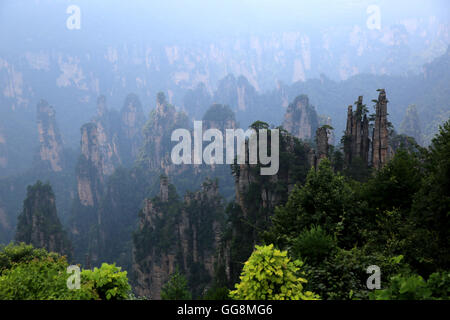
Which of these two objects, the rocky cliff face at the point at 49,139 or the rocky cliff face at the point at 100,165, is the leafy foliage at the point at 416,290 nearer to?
the rocky cliff face at the point at 100,165

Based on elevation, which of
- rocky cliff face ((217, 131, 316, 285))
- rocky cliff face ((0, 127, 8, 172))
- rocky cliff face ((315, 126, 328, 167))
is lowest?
rocky cliff face ((217, 131, 316, 285))

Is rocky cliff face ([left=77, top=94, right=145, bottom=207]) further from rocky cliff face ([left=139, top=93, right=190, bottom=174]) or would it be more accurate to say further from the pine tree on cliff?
the pine tree on cliff

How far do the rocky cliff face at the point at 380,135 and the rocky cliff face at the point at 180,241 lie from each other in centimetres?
2135

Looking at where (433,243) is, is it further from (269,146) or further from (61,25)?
(61,25)

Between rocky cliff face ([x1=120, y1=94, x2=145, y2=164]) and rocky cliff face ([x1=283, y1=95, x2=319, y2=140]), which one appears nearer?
rocky cliff face ([x1=283, y1=95, x2=319, y2=140])

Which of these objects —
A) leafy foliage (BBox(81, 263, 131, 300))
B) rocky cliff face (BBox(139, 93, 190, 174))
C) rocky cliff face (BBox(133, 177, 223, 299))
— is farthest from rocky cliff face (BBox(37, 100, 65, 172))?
leafy foliage (BBox(81, 263, 131, 300))

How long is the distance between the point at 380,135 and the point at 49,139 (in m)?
106

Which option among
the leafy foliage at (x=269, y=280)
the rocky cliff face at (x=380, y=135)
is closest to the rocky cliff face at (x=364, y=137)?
the rocky cliff face at (x=380, y=135)

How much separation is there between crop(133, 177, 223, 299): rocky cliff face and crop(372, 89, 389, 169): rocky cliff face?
2135 cm

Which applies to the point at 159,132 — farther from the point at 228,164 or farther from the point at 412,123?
the point at 412,123

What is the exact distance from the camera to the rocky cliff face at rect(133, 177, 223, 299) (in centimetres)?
4003

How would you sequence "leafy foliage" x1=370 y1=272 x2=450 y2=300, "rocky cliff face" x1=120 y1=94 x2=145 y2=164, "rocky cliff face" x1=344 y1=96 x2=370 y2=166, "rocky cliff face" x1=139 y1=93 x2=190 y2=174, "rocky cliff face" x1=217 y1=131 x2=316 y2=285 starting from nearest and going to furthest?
"leafy foliage" x1=370 y1=272 x2=450 y2=300 → "rocky cliff face" x1=344 y1=96 x2=370 y2=166 → "rocky cliff face" x1=217 y1=131 x2=316 y2=285 → "rocky cliff face" x1=139 y1=93 x2=190 y2=174 → "rocky cliff face" x1=120 y1=94 x2=145 y2=164

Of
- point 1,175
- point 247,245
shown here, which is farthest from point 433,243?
point 1,175

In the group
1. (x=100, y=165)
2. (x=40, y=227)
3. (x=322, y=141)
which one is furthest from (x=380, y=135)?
(x=100, y=165)
